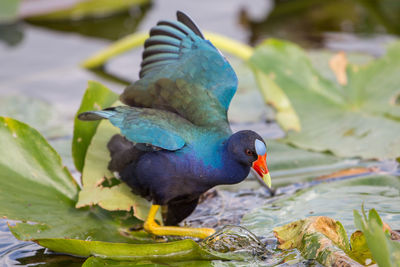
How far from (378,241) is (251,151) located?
0.72m

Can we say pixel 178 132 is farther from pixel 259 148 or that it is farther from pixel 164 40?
pixel 164 40

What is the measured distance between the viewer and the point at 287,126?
3211 millimetres

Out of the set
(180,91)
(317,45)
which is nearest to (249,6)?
(317,45)

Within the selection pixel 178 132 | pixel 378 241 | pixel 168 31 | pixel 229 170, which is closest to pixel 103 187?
pixel 178 132

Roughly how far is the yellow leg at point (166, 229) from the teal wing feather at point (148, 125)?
304 millimetres

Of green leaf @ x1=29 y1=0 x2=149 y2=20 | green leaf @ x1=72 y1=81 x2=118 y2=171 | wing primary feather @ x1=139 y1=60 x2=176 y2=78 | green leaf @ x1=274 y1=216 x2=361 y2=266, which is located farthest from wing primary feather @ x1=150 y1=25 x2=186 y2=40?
green leaf @ x1=29 y1=0 x2=149 y2=20

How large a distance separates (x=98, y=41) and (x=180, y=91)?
2.77 metres

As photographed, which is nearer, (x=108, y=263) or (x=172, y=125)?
(x=108, y=263)

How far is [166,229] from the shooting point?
98.7 inches

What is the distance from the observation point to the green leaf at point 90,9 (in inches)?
212

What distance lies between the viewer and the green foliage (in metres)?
1.67

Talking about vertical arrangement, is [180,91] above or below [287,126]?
above

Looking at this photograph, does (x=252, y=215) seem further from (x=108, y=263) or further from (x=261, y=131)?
(x=261, y=131)

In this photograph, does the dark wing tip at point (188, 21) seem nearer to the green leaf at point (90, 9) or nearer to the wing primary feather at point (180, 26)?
the wing primary feather at point (180, 26)
